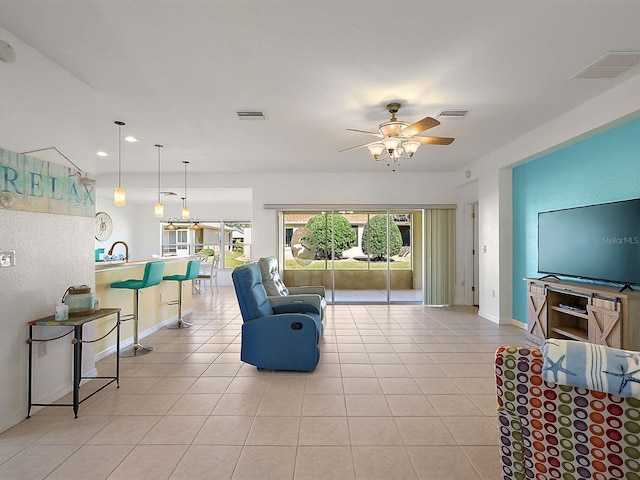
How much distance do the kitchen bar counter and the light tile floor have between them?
60cm

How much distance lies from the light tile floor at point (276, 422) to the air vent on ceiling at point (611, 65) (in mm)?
2818

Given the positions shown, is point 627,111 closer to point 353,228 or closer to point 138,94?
point 138,94

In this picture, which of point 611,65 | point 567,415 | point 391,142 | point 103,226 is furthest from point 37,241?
point 103,226

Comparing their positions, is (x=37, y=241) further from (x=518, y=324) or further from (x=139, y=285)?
(x=518, y=324)

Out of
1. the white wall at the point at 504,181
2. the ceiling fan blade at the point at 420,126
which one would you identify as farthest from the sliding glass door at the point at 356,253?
the ceiling fan blade at the point at 420,126

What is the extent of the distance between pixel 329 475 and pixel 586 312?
3198 mm

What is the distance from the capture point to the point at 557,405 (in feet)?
4.56

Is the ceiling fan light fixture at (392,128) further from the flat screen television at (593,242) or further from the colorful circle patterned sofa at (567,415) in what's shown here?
the colorful circle patterned sofa at (567,415)

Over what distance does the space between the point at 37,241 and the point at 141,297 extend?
7.58 feet

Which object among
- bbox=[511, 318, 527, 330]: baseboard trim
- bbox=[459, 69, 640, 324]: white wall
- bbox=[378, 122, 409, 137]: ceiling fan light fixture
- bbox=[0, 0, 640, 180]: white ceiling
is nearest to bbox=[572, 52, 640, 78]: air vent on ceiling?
bbox=[0, 0, 640, 180]: white ceiling

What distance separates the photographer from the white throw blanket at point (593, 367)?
123 centimetres

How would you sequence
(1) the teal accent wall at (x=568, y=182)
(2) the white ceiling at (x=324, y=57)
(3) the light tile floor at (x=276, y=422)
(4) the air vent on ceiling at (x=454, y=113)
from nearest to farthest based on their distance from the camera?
(3) the light tile floor at (x=276, y=422) < (2) the white ceiling at (x=324, y=57) < (1) the teal accent wall at (x=568, y=182) < (4) the air vent on ceiling at (x=454, y=113)

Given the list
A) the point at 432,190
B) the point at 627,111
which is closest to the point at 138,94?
the point at 627,111

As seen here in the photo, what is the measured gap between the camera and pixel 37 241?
2797 millimetres
